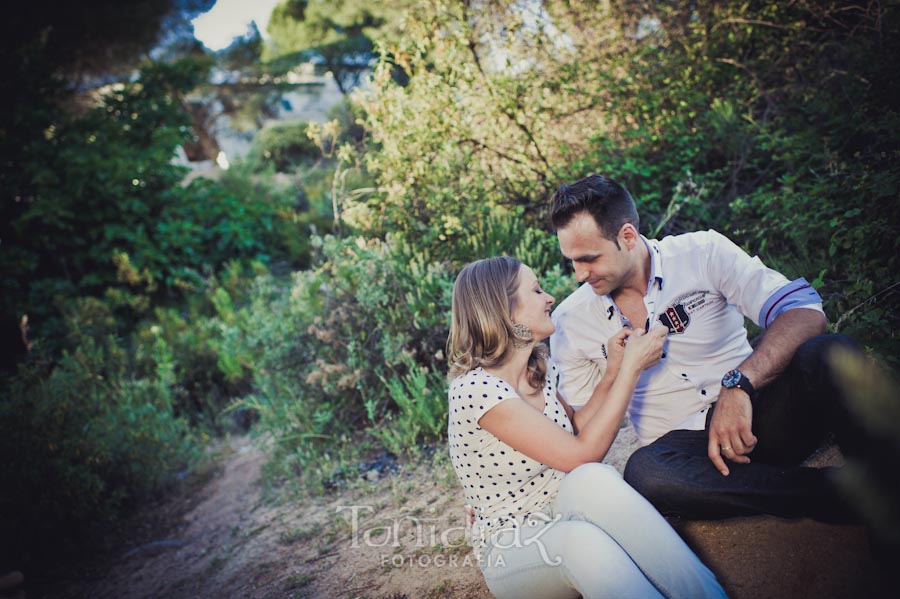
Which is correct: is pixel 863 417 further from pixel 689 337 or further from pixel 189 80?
pixel 189 80

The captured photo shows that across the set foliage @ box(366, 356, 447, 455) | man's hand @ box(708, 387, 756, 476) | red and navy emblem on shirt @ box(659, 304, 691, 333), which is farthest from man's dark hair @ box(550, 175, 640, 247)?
foliage @ box(366, 356, 447, 455)

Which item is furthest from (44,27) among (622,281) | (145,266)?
(622,281)

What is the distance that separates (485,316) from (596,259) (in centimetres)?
64

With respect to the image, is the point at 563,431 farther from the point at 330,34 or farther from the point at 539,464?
the point at 330,34

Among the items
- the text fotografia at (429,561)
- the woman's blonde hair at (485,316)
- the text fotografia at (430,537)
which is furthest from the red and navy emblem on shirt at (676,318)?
the text fotografia at (429,561)

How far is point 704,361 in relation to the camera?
8.56ft

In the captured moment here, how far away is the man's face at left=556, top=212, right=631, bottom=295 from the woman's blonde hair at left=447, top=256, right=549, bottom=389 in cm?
40

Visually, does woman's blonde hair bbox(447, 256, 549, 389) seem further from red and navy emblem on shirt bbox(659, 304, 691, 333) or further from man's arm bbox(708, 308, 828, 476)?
man's arm bbox(708, 308, 828, 476)

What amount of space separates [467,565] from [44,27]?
1196cm

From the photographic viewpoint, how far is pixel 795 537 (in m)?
2.26

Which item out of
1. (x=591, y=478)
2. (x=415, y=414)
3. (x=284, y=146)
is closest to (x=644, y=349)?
(x=591, y=478)

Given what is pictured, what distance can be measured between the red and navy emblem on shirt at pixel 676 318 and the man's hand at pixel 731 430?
365 mm

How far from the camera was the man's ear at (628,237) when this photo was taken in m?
2.66

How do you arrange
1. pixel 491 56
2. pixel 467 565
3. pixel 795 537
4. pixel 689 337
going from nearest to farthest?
pixel 795 537 < pixel 689 337 < pixel 467 565 < pixel 491 56
